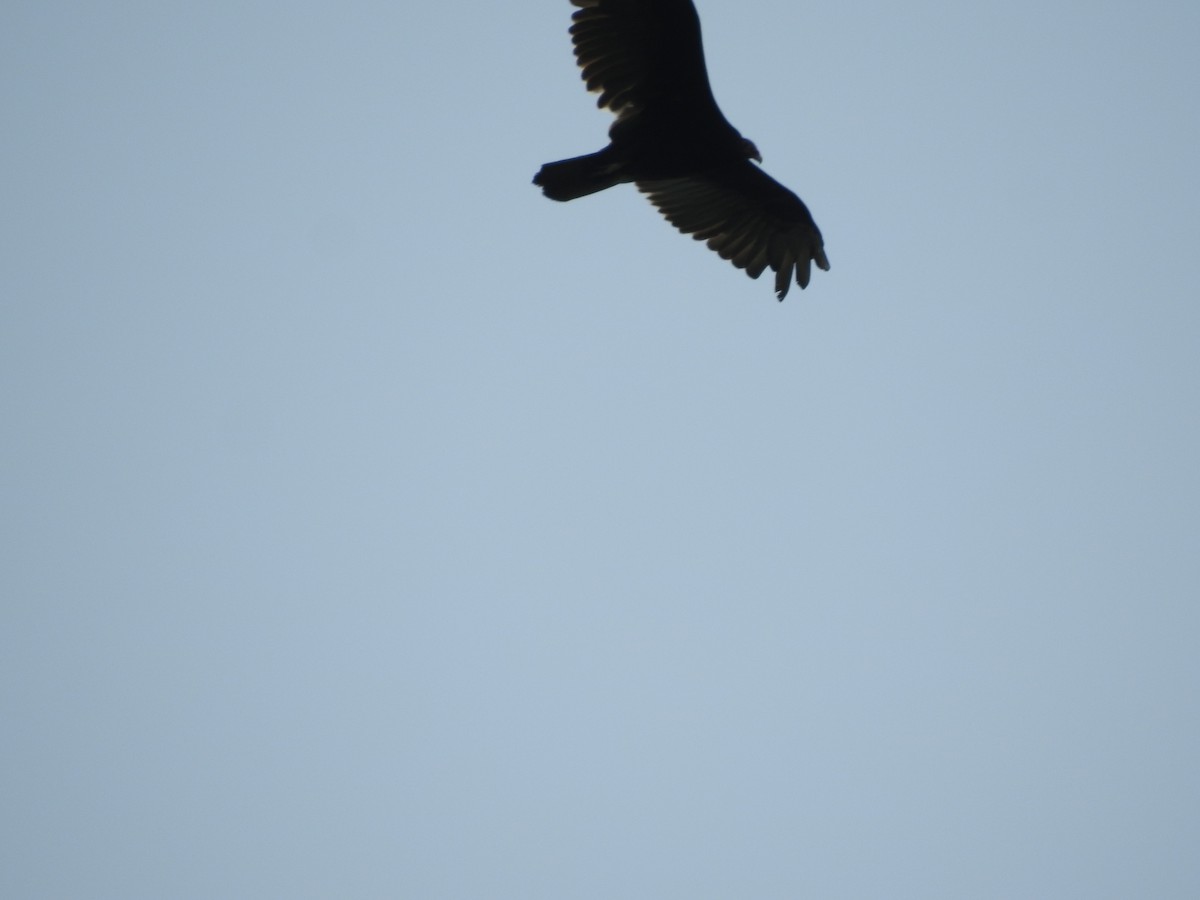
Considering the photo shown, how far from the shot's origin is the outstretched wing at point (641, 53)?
6281 millimetres

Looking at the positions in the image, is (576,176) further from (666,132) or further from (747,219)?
(747,219)

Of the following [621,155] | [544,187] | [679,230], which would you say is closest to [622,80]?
[621,155]

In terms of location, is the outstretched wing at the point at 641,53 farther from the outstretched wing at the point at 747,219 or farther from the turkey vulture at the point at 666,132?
the outstretched wing at the point at 747,219

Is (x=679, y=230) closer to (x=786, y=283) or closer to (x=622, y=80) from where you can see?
(x=786, y=283)

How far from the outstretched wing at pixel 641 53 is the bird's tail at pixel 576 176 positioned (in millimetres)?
408

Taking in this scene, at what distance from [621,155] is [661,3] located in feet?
2.71

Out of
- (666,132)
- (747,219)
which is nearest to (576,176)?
(666,132)

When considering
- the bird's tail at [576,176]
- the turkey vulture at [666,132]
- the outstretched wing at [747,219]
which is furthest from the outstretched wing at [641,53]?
the outstretched wing at [747,219]

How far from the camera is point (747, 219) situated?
763 centimetres

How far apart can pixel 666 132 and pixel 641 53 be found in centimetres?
47

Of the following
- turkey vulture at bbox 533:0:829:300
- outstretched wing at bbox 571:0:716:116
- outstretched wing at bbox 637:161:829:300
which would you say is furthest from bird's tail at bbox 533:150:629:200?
outstretched wing at bbox 637:161:829:300

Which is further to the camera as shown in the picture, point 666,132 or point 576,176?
point 666,132

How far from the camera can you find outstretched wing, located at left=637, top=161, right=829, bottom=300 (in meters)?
7.41

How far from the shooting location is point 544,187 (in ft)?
20.2
